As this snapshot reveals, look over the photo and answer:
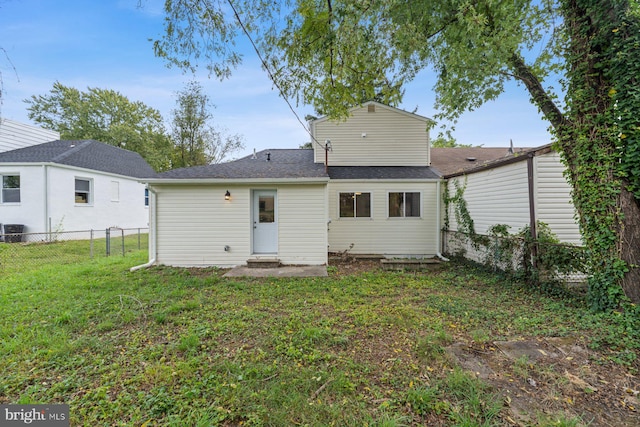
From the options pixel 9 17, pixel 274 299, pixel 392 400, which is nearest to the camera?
pixel 392 400

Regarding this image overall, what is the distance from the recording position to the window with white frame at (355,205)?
9.25 meters

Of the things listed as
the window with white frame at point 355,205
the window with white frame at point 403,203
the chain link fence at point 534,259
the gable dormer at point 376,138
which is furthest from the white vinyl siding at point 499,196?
the window with white frame at point 355,205

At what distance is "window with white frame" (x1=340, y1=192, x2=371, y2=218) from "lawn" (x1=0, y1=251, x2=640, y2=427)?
14.2 ft

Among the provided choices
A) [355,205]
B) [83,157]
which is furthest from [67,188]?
[355,205]

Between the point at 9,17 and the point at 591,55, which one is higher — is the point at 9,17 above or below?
above

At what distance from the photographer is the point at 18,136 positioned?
12.5 metres

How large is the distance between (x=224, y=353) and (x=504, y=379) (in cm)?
297

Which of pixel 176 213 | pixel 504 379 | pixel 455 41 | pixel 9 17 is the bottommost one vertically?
pixel 504 379

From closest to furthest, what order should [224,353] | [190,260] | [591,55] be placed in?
[224,353]
[591,55]
[190,260]

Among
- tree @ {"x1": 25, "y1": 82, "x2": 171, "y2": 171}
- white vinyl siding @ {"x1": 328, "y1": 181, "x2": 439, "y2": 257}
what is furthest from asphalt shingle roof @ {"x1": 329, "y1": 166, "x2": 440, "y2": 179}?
tree @ {"x1": 25, "y1": 82, "x2": 171, "y2": 171}

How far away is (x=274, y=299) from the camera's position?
16.0 ft

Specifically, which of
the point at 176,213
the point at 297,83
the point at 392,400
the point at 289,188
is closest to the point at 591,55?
the point at 297,83

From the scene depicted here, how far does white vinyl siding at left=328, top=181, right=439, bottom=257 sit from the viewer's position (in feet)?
30.0

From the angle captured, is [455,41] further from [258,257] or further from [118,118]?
[118,118]
